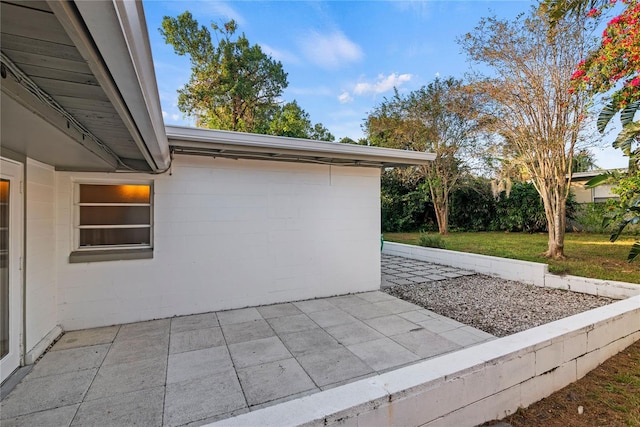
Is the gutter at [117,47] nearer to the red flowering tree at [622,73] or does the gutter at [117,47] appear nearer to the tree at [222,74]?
the red flowering tree at [622,73]

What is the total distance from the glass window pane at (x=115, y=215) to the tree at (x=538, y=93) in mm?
9012

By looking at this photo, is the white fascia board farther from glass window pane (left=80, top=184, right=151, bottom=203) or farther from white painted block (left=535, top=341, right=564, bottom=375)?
white painted block (left=535, top=341, right=564, bottom=375)

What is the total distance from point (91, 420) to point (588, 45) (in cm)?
1109

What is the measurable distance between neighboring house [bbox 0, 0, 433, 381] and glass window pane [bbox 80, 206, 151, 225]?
0.05 feet

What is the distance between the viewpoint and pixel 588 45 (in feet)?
23.4

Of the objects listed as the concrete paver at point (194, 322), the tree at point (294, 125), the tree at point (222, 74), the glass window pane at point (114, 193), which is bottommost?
the concrete paver at point (194, 322)

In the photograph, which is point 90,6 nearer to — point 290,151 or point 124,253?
point 290,151

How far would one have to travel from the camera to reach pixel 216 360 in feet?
10.5

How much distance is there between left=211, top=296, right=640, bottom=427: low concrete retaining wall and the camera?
1725mm

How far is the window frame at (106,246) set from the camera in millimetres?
4114

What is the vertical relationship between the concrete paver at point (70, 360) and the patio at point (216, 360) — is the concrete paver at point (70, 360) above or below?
below

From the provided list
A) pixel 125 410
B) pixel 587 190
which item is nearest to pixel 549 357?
pixel 125 410

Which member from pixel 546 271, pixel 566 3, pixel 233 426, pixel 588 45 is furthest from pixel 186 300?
pixel 588 45

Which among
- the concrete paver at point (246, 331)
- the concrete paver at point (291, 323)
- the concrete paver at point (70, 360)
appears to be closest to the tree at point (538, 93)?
the concrete paver at point (291, 323)
